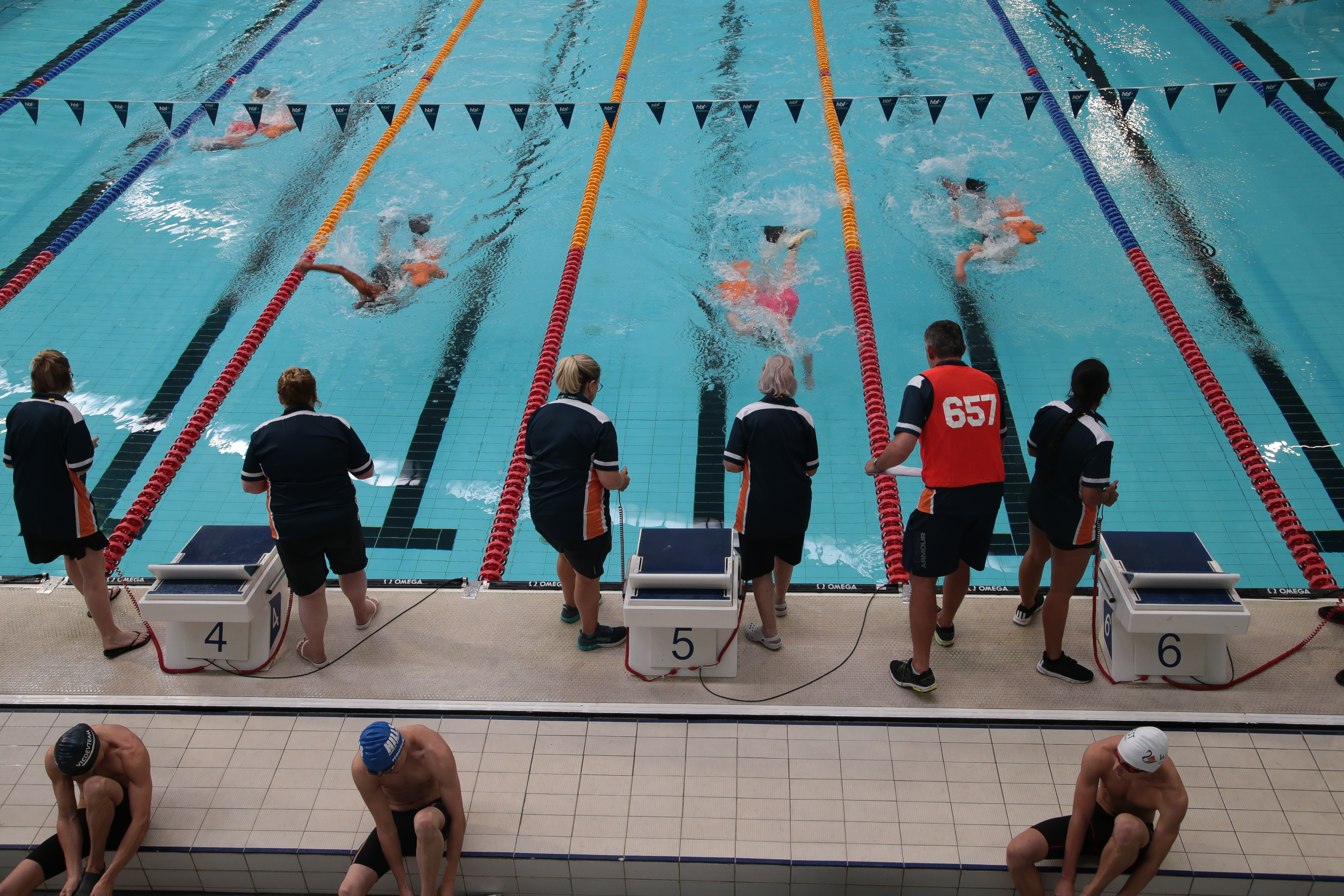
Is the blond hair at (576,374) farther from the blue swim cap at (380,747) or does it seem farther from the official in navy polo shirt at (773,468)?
the blue swim cap at (380,747)

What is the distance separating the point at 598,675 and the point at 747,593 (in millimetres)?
893

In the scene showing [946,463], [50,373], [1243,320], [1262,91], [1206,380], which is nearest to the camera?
[946,463]

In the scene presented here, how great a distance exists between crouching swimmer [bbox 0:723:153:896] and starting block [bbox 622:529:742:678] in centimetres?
154

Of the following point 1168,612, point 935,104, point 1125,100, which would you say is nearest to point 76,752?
point 1168,612

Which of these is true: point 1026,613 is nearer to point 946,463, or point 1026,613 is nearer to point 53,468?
point 946,463

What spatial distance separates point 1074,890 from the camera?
100 inches

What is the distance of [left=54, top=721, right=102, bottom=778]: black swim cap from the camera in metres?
2.51

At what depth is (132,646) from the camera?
3.41 metres

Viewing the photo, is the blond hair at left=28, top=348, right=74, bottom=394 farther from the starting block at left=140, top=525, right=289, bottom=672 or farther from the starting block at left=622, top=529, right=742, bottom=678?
the starting block at left=622, top=529, right=742, bottom=678

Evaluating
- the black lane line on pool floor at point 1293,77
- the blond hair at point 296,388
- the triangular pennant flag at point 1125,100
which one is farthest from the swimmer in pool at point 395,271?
the black lane line on pool floor at point 1293,77

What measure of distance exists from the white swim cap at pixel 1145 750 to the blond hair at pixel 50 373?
3.40 meters

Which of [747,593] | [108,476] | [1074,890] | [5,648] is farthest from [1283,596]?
[108,476]

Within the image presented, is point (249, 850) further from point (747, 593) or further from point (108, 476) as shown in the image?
point (108, 476)

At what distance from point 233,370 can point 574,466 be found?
11.6 feet
